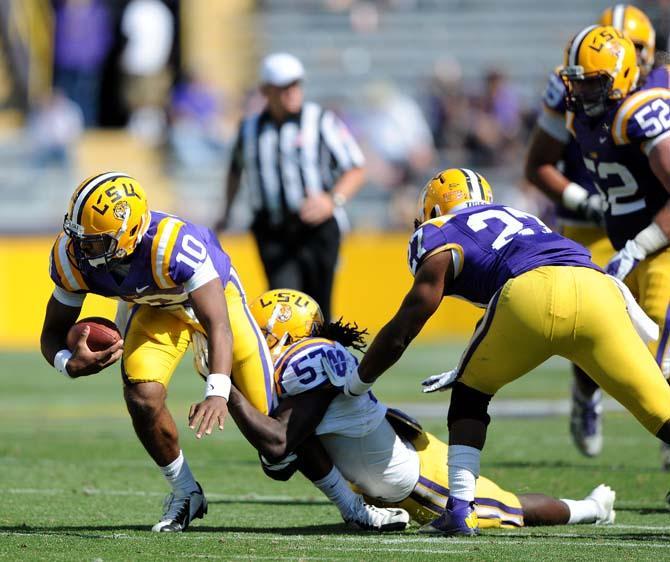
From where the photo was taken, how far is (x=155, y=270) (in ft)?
17.4

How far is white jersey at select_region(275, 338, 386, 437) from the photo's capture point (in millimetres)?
5492

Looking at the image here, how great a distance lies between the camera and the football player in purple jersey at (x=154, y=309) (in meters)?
5.16

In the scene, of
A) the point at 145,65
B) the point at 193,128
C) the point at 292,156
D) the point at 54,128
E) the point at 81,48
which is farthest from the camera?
the point at 145,65

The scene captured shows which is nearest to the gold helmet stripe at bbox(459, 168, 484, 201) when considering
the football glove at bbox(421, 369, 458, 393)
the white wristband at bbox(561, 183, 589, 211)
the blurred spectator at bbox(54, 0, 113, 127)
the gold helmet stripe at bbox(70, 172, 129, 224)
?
the football glove at bbox(421, 369, 458, 393)

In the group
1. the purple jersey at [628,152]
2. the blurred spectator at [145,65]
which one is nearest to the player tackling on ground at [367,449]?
the purple jersey at [628,152]

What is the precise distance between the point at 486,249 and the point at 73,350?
1.60m

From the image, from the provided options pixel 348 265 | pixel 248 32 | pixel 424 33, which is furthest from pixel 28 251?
pixel 424 33

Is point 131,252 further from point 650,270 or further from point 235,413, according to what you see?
point 650,270

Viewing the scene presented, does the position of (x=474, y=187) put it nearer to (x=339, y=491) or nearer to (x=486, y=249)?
(x=486, y=249)

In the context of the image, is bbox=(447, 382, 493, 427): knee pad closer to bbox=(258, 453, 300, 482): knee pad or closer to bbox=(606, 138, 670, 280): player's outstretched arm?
bbox=(258, 453, 300, 482): knee pad

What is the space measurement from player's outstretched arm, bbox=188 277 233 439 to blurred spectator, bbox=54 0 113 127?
46.0 ft

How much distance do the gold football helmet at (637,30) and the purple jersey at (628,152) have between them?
18 cm

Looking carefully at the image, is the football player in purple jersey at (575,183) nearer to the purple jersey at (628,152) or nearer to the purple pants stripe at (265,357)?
the purple jersey at (628,152)

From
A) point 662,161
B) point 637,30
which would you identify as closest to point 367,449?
point 662,161
